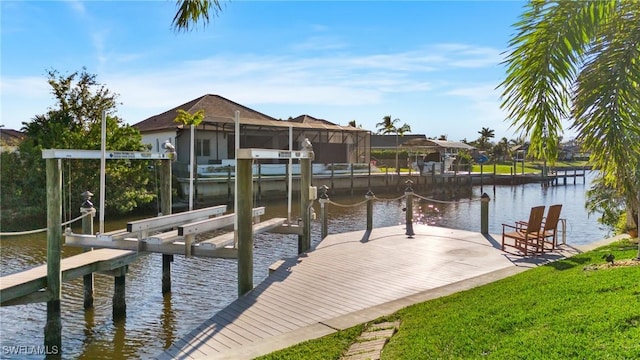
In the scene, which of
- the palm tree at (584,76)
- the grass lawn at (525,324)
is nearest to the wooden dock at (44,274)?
the grass lawn at (525,324)

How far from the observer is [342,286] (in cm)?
783

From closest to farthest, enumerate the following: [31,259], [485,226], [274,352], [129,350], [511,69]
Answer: [274,352]
[511,69]
[129,350]
[485,226]
[31,259]

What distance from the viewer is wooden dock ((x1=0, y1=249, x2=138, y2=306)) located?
23.2ft

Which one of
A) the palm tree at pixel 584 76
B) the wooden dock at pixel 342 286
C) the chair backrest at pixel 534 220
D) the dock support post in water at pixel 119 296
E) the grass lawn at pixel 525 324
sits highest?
the palm tree at pixel 584 76

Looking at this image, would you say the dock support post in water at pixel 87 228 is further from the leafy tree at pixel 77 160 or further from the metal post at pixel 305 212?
the leafy tree at pixel 77 160

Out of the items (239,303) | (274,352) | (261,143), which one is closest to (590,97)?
(274,352)

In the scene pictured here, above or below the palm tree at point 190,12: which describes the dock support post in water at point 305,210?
below

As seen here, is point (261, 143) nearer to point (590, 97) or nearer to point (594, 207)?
point (594, 207)

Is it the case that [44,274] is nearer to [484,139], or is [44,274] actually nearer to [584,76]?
[584,76]

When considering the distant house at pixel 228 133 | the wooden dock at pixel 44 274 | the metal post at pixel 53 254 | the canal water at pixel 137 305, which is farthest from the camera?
the distant house at pixel 228 133

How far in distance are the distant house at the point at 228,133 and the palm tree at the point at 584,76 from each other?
83.9 ft

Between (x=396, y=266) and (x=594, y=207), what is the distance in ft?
37.8

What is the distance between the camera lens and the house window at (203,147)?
114 feet

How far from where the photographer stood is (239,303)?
283 inches
